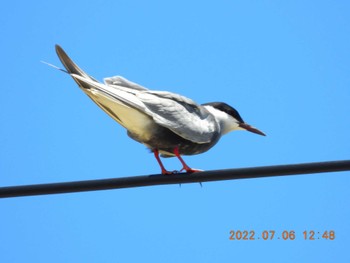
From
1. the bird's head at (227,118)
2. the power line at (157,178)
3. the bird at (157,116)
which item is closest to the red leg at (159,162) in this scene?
the bird at (157,116)

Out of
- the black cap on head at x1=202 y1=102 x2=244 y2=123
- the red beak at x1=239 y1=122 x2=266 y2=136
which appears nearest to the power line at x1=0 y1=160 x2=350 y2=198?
the black cap on head at x1=202 y1=102 x2=244 y2=123

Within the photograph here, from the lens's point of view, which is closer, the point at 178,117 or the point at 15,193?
the point at 15,193

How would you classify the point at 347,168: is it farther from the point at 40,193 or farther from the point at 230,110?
the point at 230,110

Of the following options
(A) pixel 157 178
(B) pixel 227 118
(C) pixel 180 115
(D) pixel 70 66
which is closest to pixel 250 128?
(B) pixel 227 118

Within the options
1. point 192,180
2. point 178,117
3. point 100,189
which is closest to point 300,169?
point 192,180

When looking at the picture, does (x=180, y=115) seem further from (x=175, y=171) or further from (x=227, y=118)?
(x=227, y=118)

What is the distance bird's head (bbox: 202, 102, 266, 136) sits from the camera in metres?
6.39

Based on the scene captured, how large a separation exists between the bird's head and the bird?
23 centimetres

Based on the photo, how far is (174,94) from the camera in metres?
5.79

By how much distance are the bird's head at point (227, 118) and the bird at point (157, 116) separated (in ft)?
0.76

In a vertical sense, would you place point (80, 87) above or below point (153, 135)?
above

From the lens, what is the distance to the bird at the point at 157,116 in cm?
512

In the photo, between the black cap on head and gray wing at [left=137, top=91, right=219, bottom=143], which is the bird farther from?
the black cap on head

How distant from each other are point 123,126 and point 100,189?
156 centimetres
